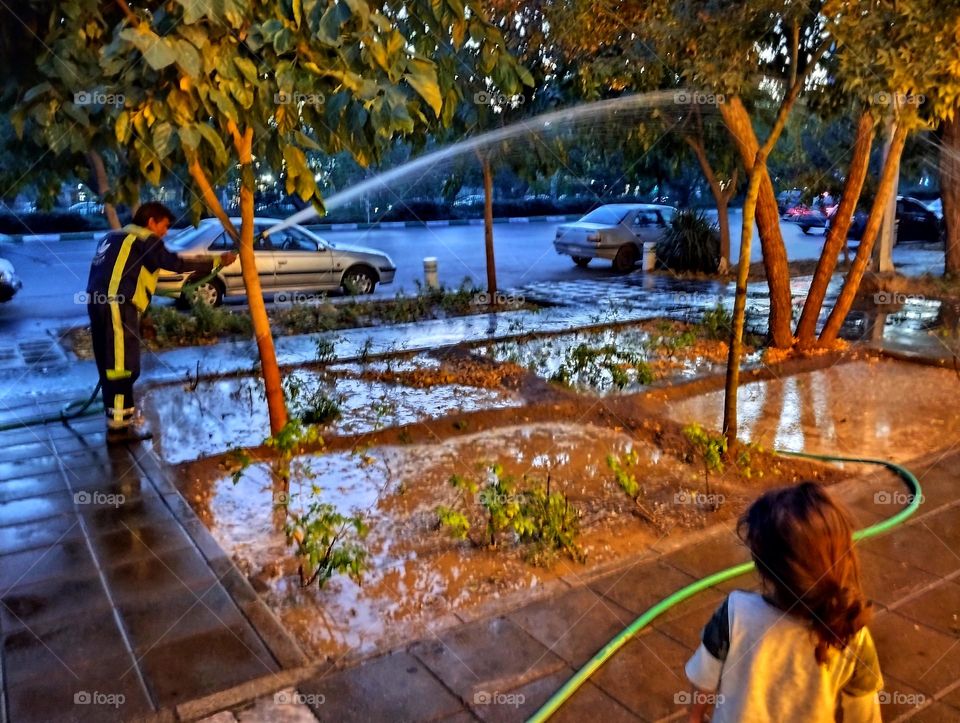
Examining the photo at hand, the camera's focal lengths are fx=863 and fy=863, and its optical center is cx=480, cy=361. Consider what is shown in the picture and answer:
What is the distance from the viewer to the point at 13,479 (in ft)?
18.1

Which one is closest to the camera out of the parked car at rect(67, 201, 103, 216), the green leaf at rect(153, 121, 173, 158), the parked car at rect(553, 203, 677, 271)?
the green leaf at rect(153, 121, 173, 158)

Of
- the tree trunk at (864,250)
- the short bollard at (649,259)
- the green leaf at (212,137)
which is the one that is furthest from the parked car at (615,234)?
the green leaf at (212,137)

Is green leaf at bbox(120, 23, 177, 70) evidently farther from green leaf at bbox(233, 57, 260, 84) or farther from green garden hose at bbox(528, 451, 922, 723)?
green garden hose at bbox(528, 451, 922, 723)

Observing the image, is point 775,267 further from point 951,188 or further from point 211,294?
point 211,294

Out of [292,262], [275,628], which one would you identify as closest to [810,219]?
[292,262]

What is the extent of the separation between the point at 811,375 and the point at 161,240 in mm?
6126

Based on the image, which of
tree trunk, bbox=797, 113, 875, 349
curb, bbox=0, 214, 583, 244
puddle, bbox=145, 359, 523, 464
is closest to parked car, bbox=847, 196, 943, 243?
curb, bbox=0, 214, 583, 244

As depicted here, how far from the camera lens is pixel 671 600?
3832 mm

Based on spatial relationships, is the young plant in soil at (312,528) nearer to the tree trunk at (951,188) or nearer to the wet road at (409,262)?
the wet road at (409,262)

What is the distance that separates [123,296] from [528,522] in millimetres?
3692

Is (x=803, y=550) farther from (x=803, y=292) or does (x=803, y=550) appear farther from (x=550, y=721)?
(x=803, y=292)

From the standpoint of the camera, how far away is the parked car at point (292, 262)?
43.8 ft

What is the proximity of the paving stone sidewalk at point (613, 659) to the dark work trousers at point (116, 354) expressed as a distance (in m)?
3.76

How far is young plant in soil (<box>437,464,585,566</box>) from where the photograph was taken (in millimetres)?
4367
